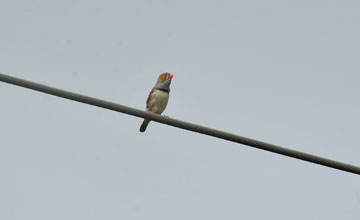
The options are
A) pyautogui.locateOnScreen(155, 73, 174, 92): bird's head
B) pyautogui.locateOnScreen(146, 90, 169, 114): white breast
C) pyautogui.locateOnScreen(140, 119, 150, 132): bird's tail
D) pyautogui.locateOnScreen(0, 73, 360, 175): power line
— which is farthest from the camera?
pyautogui.locateOnScreen(140, 119, 150, 132): bird's tail

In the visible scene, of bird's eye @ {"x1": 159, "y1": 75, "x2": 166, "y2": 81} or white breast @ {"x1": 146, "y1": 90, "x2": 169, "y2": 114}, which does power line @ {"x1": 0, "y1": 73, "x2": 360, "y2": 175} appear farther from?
bird's eye @ {"x1": 159, "y1": 75, "x2": 166, "y2": 81}

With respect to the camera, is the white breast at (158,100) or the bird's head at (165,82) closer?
the white breast at (158,100)

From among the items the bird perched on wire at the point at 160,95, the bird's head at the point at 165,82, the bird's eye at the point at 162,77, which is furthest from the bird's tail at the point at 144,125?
the bird's eye at the point at 162,77

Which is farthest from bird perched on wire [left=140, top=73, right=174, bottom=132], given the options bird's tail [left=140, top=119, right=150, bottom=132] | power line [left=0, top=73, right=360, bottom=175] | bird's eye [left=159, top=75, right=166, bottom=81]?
power line [left=0, top=73, right=360, bottom=175]

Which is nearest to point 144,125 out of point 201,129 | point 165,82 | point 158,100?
point 158,100

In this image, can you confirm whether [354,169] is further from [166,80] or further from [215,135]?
[166,80]

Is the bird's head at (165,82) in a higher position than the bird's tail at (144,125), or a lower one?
higher

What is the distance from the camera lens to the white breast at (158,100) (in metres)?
11.2

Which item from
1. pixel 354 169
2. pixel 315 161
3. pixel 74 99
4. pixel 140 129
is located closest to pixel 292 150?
pixel 315 161

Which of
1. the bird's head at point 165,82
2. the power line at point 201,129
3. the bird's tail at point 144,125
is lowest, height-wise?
the power line at point 201,129

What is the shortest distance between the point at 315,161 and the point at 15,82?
11.0 ft

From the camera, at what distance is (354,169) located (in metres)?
5.71

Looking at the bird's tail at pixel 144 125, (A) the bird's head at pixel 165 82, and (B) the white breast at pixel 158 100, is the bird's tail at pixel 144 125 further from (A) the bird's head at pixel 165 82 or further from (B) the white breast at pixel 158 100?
(A) the bird's head at pixel 165 82

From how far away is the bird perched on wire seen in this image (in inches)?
442
